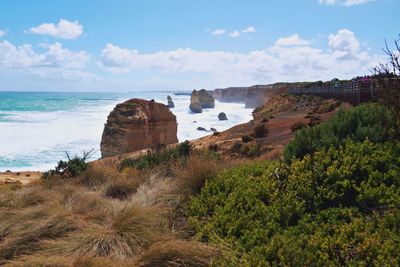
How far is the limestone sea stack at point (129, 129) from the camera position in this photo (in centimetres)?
4038

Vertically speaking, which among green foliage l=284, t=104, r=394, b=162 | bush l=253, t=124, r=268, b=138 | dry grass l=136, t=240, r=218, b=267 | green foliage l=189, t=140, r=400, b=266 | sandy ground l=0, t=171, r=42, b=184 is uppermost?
green foliage l=284, t=104, r=394, b=162

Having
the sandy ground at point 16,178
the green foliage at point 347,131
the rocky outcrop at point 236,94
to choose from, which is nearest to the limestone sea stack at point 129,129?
the sandy ground at point 16,178

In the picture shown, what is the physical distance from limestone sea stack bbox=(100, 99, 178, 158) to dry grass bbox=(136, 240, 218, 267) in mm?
35856

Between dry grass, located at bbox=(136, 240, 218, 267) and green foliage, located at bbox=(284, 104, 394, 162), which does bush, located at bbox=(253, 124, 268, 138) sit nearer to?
green foliage, located at bbox=(284, 104, 394, 162)

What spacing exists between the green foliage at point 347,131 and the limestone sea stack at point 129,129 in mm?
33470

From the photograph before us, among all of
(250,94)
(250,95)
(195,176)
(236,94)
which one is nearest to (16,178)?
(195,176)

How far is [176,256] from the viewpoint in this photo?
4.35m

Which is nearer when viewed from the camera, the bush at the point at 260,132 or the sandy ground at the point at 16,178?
the sandy ground at the point at 16,178

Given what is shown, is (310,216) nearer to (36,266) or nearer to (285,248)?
(285,248)

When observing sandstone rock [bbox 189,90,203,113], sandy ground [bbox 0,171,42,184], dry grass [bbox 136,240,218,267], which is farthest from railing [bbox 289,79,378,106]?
sandstone rock [bbox 189,90,203,113]

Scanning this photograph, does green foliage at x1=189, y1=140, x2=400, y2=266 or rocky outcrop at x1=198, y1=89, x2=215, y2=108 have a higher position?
green foliage at x1=189, y1=140, x2=400, y2=266

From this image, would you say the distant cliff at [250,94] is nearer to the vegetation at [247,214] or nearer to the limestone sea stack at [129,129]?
the limestone sea stack at [129,129]

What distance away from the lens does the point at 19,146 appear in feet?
167

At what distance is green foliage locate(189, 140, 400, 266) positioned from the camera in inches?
154
